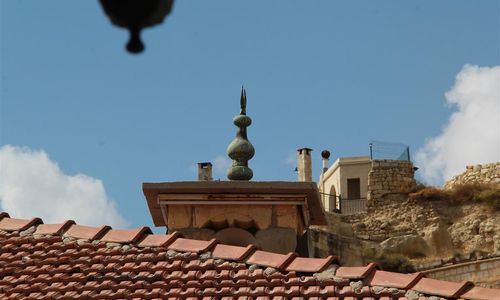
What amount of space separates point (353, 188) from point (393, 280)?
50729 millimetres

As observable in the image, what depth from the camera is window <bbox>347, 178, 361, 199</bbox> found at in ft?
192

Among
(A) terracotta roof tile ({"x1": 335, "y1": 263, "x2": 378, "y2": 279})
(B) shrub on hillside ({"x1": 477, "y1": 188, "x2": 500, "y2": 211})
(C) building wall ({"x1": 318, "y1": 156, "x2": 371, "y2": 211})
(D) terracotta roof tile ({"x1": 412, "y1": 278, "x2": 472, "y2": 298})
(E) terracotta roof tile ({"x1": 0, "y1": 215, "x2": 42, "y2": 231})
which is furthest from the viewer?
(C) building wall ({"x1": 318, "y1": 156, "x2": 371, "y2": 211})

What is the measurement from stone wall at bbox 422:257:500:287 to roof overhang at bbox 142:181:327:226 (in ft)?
104

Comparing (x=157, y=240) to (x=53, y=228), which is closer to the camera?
(x=157, y=240)

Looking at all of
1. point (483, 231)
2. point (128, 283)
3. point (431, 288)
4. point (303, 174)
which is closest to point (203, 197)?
point (128, 283)

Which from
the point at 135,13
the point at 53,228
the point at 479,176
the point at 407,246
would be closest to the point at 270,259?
the point at 53,228

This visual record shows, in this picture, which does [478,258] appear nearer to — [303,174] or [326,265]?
[303,174]

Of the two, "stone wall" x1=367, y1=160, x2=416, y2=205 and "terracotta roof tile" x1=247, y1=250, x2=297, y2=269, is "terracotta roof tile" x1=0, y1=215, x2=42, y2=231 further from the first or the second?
"stone wall" x1=367, y1=160, x2=416, y2=205

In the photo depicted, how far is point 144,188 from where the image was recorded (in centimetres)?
1038

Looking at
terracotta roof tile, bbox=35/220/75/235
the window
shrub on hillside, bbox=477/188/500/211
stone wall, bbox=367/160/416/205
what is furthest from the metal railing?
terracotta roof tile, bbox=35/220/75/235

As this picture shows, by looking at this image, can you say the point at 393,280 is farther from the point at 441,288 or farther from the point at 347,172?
the point at 347,172

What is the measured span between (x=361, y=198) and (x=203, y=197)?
4769cm

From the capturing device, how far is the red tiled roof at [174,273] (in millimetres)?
8195

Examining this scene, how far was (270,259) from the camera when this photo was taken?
342 inches
